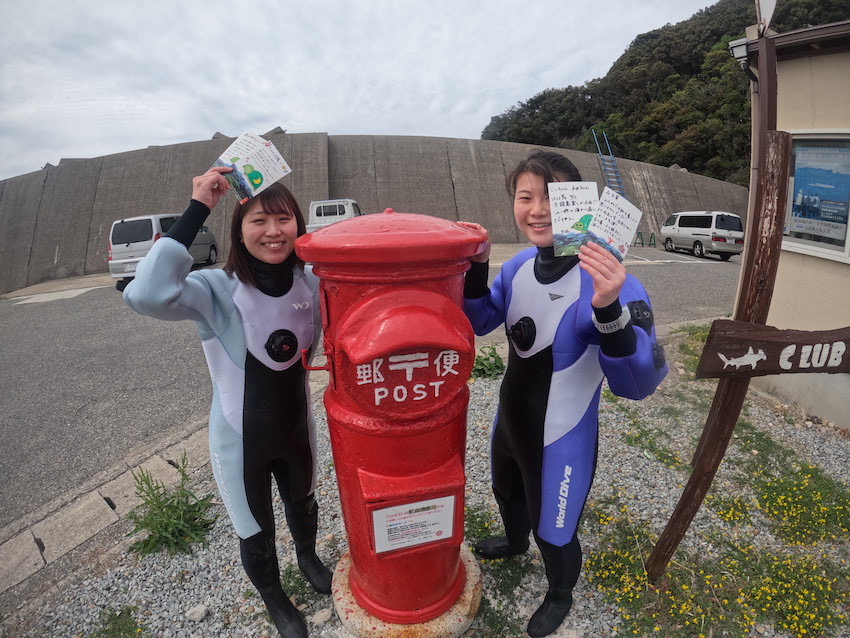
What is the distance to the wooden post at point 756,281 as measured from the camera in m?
1.72

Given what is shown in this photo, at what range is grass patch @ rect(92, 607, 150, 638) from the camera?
208 cm

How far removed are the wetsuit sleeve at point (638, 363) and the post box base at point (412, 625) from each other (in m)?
1.16

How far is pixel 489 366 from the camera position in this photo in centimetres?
473

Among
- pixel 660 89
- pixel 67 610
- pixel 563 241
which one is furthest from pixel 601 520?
pixel 660 89

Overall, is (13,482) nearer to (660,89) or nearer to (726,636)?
(726,636)

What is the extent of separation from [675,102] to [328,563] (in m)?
31.0

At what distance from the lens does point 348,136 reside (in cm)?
1620

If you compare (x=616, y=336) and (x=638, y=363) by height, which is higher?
(x=616, y=336)

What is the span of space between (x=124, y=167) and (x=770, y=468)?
17988 millimetres

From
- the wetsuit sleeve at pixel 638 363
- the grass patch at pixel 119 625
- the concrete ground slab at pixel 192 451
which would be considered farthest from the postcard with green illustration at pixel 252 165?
the concrete ground slab at pixel 192 451

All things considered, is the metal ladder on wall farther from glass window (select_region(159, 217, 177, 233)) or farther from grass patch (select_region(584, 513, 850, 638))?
grass patch (select_region(584, 513, 850, 638))

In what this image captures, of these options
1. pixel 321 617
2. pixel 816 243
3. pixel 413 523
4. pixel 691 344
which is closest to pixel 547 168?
pixel 413 523

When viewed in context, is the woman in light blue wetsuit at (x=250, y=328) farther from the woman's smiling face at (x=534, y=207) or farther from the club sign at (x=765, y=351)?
the club sign at (x=765, y=351)

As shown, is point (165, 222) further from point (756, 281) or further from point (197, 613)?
point (756, 281)
